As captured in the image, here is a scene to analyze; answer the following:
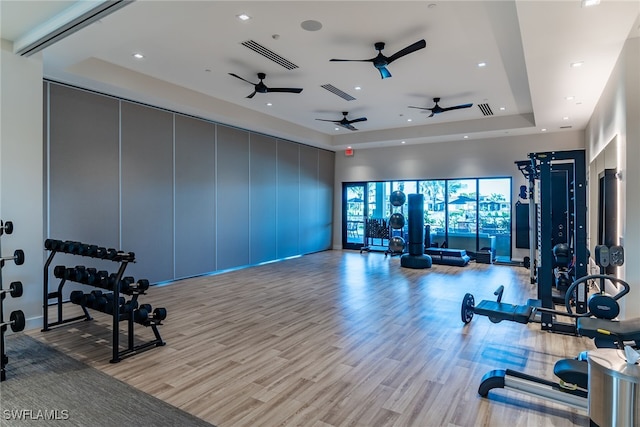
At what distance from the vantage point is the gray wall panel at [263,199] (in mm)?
8656

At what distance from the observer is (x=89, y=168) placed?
5.53 m

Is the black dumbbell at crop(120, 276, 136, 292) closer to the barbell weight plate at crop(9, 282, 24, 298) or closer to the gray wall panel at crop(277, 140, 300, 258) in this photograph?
the barbell weight plate at crop(9, 282, 24, 298)

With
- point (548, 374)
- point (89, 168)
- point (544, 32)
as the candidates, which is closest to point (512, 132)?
point (544, 32)

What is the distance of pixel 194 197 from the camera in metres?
7.16

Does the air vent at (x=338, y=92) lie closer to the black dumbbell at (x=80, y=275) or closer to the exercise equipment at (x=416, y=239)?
the exercise equipment at (x=416, y=239)

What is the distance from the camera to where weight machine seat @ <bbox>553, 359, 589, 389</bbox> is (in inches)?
94.7

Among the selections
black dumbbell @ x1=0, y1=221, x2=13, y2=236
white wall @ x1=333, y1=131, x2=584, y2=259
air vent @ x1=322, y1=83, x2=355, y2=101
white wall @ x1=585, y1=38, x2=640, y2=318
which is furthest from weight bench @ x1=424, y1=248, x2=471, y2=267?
black dumbbell @ x1=0, y1=221, x2=13, y2=236

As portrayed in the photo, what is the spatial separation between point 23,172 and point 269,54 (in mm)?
3463

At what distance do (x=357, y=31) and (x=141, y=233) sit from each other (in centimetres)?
492

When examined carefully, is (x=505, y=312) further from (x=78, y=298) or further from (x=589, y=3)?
(x=78, y=298)

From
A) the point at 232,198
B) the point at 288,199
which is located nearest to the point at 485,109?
the point at 288,199

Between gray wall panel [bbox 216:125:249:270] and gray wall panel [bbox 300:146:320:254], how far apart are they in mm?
2421

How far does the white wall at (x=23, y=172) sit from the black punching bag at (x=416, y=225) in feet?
23.8

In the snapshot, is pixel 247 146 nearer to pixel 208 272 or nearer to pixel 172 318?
pixel 208 272
